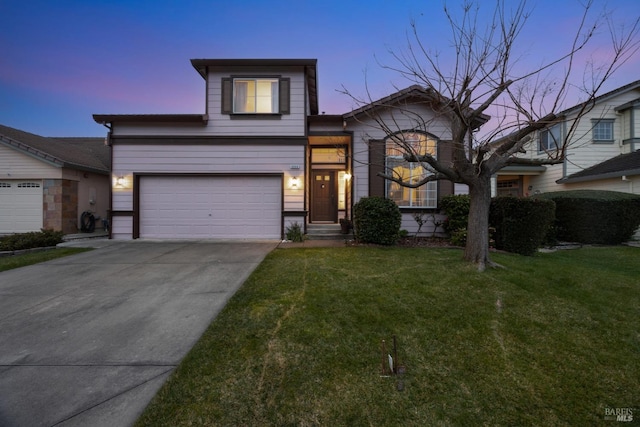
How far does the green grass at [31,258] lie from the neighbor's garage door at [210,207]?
2.05 meters

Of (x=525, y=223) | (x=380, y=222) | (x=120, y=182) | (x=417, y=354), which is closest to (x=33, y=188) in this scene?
(x=120, y=182)

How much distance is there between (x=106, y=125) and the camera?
29.3 feet

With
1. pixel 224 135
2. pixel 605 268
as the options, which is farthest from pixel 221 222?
pixel 605 268

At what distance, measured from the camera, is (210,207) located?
9.16 metres

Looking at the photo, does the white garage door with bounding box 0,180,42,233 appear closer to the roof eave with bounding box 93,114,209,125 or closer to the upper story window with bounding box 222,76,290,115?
the roof eave with bounding box 93,114,209,125

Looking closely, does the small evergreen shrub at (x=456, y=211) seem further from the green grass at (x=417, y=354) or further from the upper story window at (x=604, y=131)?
the upper story window at (x=604, y=131)

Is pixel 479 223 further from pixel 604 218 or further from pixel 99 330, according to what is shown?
pixel 99 330

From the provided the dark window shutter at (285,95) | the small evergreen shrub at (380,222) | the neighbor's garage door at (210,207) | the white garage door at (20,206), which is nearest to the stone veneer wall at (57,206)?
the white garage door at (20,206)

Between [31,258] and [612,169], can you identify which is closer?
[31,258]

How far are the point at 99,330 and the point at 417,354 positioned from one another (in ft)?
11.4

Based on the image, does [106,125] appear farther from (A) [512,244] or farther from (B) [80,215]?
(A) [512,244]

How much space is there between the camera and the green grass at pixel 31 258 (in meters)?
5.78

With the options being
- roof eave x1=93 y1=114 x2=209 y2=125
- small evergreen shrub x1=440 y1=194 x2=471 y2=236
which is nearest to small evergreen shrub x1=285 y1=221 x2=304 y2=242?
roof eave x1=93 y1=114 x2=209 y2=125

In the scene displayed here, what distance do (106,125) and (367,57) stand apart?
29.3 ft
